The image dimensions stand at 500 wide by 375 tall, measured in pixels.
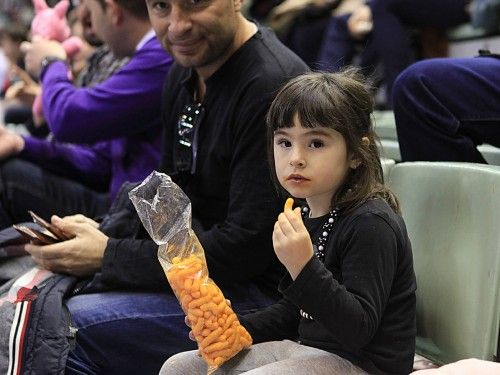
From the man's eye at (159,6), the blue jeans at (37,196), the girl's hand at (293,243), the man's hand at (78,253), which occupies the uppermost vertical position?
the man's eye at (159,6)

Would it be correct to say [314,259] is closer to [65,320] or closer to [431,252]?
[431,252]

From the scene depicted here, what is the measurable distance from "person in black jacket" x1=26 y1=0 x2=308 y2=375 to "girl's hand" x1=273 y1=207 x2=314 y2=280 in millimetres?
386

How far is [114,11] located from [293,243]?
126 cm

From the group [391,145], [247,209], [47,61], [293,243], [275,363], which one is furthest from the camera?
[47,61]

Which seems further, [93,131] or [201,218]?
[93,131]

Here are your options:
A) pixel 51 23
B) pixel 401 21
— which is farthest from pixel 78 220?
pixel 401 21

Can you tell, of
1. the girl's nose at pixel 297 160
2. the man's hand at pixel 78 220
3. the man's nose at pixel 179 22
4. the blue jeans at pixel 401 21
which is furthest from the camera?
the blue jeans at pixel 401 21

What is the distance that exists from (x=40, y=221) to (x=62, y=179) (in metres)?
0.59

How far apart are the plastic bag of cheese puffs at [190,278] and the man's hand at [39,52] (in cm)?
113

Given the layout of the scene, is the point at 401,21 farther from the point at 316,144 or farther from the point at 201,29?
the point at 316,144

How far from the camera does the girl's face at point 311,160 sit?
1220 millimetres

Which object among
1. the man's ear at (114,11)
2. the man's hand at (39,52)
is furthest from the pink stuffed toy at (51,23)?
the man's ear at (114,11)

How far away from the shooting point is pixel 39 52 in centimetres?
234

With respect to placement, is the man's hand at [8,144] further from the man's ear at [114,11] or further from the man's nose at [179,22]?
the man's nose at [179,22]
